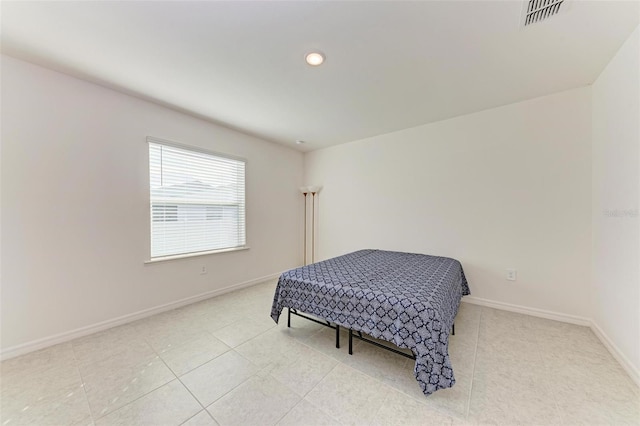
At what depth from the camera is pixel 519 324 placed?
2.50 metres

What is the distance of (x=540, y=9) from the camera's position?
150 cm

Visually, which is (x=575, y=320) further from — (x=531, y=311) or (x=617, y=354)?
(x=617, y=354)

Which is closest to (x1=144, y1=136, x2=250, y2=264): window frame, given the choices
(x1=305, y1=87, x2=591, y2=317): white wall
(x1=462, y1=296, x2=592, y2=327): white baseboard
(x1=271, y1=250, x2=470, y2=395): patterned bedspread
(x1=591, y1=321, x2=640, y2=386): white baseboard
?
(x1=271, y1=250, x2=470, y2=395): patterned bedspread

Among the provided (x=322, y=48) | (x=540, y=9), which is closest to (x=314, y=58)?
(x=322, y=48)

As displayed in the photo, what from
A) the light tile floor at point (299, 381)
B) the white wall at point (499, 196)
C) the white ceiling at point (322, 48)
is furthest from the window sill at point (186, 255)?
the white wall at point (499, 196)

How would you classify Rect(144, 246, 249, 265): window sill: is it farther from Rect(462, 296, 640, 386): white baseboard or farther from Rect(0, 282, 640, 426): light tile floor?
Rect(462, 296, 640, 386): white baseboard

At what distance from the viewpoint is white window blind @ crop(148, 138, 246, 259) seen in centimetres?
288

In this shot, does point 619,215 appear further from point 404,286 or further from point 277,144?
point 277,144

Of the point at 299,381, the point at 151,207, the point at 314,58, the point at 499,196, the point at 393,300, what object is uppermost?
the point at 314,58

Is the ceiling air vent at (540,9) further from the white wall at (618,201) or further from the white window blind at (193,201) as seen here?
the white window blind at (193,201)

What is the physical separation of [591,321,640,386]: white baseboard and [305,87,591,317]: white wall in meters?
0.28

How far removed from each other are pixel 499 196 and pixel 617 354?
5.46ft

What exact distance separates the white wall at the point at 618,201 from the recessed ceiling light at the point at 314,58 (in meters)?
2.24

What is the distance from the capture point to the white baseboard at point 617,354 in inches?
65.4
